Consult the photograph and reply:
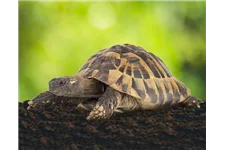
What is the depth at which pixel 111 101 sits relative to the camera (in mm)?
3338

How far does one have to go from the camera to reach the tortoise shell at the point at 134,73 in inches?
134

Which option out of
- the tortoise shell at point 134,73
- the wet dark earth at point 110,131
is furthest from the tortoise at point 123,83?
the wet dark earth at point 110,131

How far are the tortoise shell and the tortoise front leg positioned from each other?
0.20ft

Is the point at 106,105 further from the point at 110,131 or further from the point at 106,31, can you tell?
the point at 106,31

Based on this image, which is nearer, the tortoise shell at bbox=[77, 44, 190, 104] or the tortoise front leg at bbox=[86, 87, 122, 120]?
the tortoise front leg at bbox=[86, 87, 122, 120]

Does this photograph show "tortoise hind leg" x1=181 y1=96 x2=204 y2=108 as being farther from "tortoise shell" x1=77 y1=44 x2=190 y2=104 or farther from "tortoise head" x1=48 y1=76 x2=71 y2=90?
"tortoise head" x1=48 y1=76 x2=71 y2=90

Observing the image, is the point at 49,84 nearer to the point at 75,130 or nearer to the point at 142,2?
the point at 75,130

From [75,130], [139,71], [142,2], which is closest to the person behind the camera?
[75,130]

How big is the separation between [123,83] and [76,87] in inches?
15.1

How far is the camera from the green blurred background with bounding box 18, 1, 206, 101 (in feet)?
10.9

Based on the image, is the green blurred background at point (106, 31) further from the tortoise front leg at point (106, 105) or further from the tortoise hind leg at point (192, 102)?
the tortoise front leg at point (106, 105)

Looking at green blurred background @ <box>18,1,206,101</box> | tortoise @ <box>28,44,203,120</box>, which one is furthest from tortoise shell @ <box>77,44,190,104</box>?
green blurred background @ <box>18,1,206,101</box>
